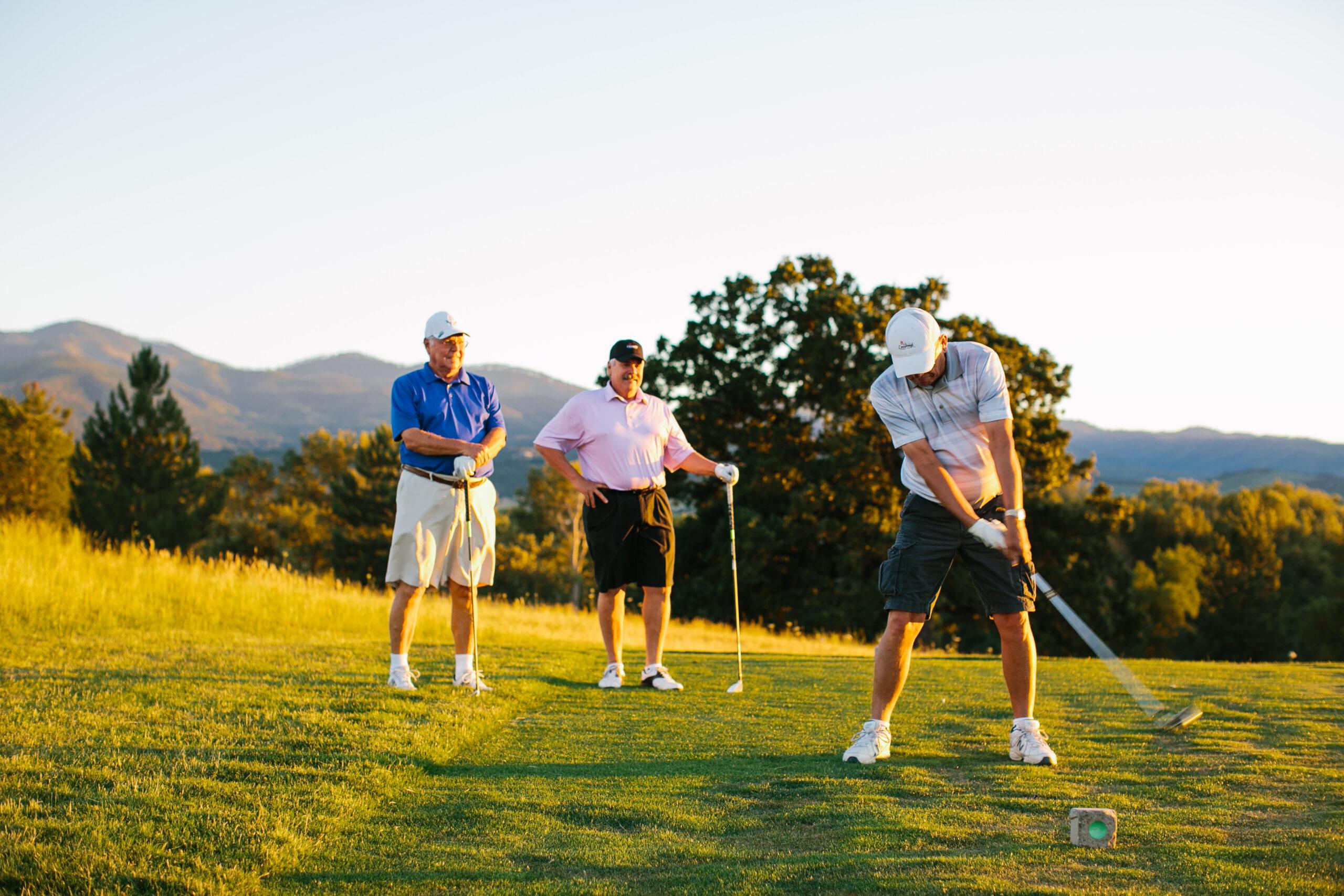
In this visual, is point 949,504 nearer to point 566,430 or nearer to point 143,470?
point 566,430

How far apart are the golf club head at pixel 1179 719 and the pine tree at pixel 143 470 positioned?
44266 millimetres

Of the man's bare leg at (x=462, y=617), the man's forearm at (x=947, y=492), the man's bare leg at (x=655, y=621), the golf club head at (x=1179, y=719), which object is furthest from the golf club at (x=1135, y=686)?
the man's bare leg at (x=462, y=617)

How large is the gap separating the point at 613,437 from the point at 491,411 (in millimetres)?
827

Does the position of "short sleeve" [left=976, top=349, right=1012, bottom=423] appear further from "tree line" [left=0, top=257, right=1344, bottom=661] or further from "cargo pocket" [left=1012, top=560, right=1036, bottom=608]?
"tree line" [left=0, top=257, right=1344, bottom=661]

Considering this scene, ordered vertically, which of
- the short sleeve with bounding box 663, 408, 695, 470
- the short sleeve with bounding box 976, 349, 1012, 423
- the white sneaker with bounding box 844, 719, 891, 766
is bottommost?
the white sneaker with bounding box 844, 719, 891, 766

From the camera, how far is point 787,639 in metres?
17.6

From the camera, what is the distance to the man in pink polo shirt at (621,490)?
7.05 metres

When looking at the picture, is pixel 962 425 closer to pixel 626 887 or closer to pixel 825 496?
pixel 626 887

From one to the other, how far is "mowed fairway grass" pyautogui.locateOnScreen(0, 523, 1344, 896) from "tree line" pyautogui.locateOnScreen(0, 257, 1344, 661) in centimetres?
785

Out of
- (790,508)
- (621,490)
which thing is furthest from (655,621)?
(790,508)

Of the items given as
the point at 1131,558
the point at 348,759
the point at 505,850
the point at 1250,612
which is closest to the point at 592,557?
the point at 348,759

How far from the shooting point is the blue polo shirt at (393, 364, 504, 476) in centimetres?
657

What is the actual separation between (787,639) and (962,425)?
13.1 metres

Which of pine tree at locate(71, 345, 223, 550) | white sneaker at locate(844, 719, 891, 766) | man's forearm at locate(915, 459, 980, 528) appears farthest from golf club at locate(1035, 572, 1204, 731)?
pine tree at locate(71, 345, 223, 550)
